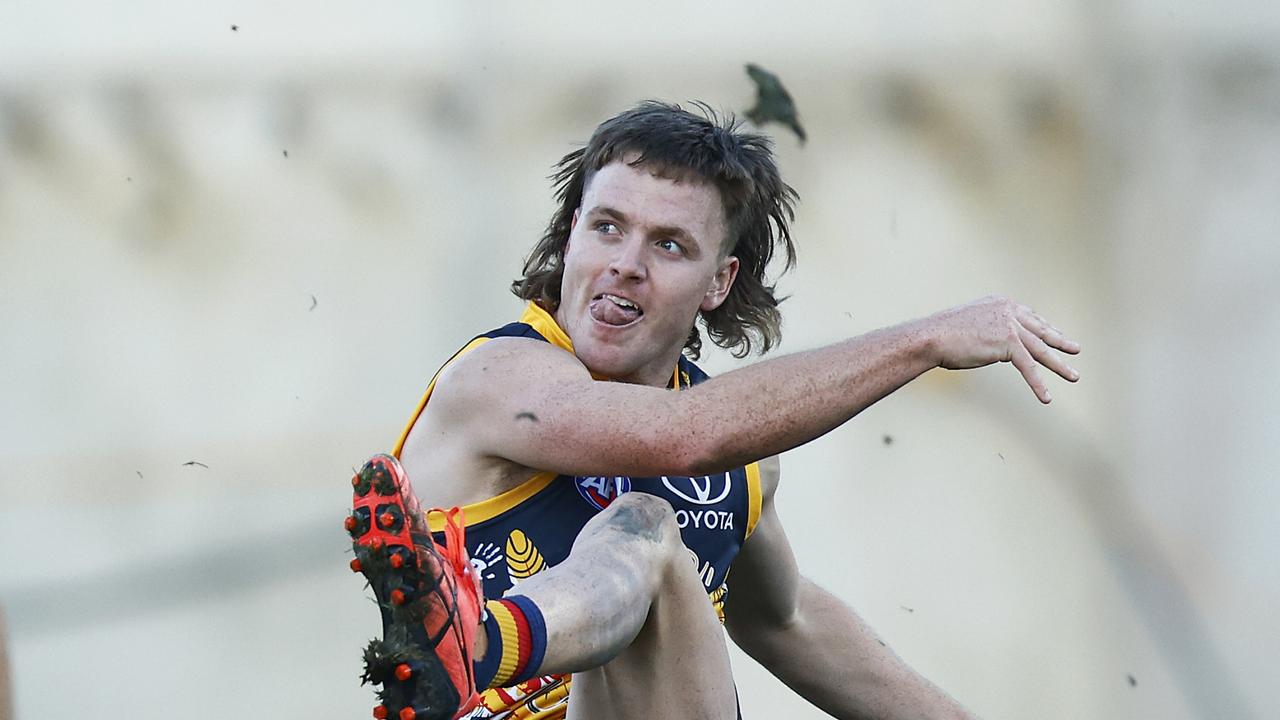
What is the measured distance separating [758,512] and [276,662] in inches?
49.4

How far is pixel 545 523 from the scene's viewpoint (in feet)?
7.80

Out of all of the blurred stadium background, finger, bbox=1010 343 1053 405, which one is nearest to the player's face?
finger, bbox=1010 343 1053 405

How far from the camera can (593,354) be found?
7.98 feet

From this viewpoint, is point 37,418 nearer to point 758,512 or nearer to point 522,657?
point 758,512

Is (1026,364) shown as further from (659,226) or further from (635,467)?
(659,226)

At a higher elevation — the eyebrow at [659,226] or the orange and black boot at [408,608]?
the eyebrow at [659,226]

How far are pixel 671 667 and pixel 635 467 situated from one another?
28cm

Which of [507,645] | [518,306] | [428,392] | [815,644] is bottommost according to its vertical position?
[507,645]

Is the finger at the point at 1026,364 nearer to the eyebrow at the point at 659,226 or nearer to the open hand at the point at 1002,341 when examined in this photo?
→ the open hand at the point at 1002,341

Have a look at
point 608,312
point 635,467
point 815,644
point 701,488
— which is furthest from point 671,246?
point 815,644

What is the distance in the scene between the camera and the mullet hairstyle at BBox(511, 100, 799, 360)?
2.55 metres

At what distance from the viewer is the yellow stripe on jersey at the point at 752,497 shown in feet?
8.57

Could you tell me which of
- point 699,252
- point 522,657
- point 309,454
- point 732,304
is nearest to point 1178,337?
point 732,304

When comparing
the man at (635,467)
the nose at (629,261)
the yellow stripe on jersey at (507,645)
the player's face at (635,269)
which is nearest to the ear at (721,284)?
the man at (635,467)
